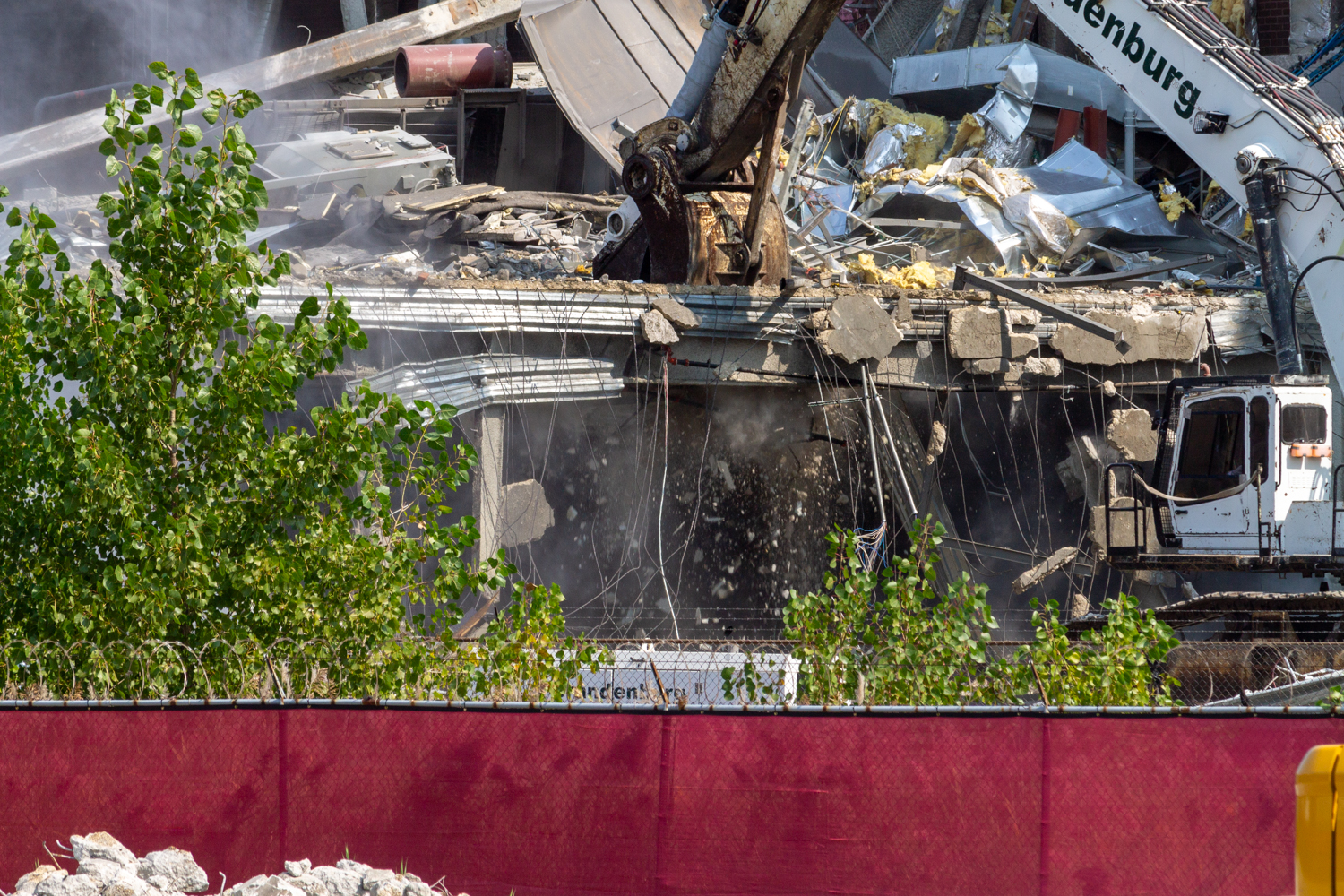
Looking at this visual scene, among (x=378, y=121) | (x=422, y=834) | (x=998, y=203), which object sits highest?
(x=378, y=121)

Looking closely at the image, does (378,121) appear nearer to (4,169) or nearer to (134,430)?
(4,169)

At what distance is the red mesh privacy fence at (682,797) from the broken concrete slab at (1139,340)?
673cm

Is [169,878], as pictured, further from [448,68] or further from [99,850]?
[448,68]

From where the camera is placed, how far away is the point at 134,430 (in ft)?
21.2

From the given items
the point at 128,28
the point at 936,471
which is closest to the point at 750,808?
the point at 936,471

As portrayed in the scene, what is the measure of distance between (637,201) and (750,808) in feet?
23.4

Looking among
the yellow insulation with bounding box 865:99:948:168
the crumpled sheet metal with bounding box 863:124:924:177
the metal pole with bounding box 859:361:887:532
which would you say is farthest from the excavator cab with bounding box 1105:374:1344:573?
the yellow insulation with bounding box 865:99:948:168

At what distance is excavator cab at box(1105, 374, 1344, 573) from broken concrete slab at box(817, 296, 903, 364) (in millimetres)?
2418

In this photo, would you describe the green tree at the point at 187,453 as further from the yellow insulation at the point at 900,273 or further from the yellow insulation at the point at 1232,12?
the yellow insulation at the point at 1232,12

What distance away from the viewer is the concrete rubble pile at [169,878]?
5.27m

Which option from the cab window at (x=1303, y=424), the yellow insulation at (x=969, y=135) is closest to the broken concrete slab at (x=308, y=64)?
the yellow insulation at (x=969, y=135)

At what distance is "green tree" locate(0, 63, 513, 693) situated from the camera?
6.24 meters

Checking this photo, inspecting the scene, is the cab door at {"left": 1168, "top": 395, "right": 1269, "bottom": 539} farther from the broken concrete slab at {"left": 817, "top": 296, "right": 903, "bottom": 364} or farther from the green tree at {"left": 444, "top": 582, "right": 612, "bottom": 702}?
the green tree at {"left": 444, "top": 582, "right": 612, "bottom": 702}

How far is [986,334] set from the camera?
1158 cm
